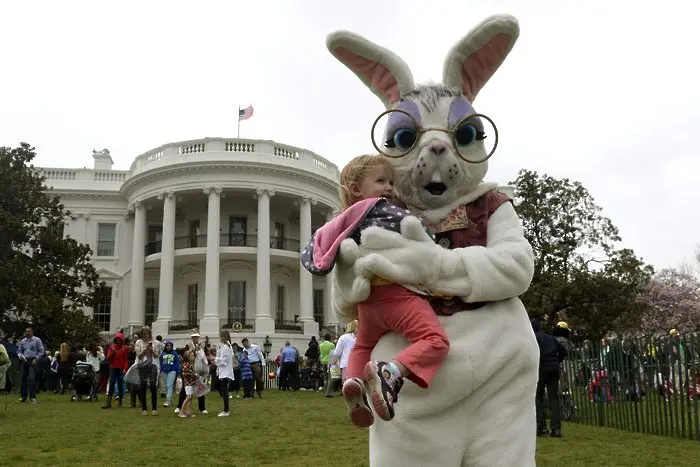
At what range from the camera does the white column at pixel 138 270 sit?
32438mm

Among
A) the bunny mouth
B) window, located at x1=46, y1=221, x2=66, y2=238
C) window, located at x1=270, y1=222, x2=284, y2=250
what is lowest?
the bunny mouth

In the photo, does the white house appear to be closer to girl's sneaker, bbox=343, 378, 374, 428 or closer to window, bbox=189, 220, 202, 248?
window, bbox=189, 220, 202, 248

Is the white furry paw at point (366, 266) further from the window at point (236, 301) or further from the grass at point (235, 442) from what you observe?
the window at point (236, 301)

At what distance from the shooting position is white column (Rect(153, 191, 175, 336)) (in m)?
30.8

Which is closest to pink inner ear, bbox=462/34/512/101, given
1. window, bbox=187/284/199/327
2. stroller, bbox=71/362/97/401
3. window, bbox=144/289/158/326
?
stroller, bbox=71/362/97/401

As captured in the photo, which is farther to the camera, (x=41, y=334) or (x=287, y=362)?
(x=41, y=334)

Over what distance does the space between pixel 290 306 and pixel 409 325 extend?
3278cm

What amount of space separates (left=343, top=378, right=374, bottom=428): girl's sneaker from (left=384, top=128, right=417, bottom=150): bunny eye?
103 cm

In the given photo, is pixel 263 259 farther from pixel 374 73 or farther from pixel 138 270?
pixel 374 73

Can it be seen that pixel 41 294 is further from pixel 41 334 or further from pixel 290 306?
pixel 290 306

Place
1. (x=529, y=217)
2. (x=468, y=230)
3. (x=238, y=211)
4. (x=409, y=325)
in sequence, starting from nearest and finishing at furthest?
(x=409, y=325), (x=468, y=230), (x=529, y=217), (x=238, y=211)

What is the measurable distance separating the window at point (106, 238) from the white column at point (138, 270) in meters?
2.48

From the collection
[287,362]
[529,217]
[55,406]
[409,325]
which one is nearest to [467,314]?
[409,325]

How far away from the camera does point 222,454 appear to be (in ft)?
24.8
